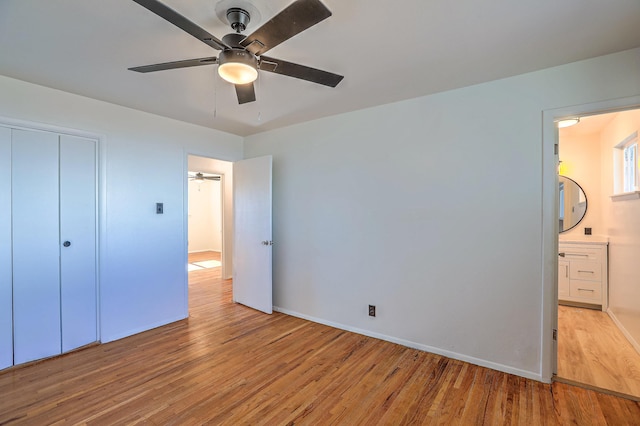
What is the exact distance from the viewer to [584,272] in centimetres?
382

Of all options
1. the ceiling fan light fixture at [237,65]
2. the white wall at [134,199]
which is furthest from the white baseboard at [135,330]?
the ceiling fan light fixture at [237,65]

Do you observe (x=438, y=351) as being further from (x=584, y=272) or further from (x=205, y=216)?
(x=205, y=216)

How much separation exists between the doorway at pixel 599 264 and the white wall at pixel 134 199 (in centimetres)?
385

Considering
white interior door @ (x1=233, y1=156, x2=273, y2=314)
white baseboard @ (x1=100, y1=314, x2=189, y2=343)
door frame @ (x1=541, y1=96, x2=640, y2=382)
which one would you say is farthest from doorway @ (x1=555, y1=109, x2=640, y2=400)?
white baseboard @ (x1=100, y1=314, x2=189, y2=343)

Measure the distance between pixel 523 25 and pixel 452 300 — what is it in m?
2.09

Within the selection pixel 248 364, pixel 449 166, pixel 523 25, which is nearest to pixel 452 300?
pixel 449 166

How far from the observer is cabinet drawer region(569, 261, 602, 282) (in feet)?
12.2

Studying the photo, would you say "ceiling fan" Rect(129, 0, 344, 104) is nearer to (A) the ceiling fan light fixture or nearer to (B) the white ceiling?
(A) the ceiling fan light fixture

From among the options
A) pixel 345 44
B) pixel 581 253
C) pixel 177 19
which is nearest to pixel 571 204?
pixel 581 253

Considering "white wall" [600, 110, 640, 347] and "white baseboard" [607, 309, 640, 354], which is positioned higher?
"white wall" [600, 110, 640, 347]

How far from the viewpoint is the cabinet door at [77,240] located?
9.04 ft

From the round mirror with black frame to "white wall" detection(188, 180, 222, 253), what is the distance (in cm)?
830

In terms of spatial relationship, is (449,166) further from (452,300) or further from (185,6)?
(185,6)

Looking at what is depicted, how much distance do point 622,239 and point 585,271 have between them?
87cm
